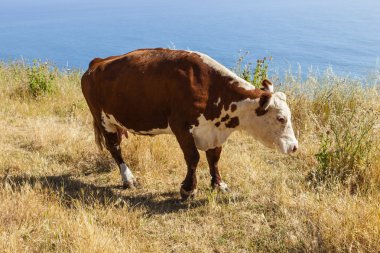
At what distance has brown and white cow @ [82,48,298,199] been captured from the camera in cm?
462

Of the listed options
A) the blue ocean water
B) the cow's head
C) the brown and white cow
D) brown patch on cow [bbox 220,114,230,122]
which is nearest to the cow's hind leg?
the brown and white cow

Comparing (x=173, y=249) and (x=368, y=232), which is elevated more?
(x=368, y=232)

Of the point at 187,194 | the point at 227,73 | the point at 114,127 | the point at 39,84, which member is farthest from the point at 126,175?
the point at 39,84

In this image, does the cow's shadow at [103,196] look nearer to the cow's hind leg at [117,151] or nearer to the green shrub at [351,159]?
the cow's hind leg at [117,151]

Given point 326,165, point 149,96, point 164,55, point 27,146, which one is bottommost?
point 27,146

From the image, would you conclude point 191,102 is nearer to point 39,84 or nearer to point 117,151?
point 117,151

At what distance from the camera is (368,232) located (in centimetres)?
351

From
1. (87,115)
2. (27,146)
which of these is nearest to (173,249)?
(27,146)

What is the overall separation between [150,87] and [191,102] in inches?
21.7

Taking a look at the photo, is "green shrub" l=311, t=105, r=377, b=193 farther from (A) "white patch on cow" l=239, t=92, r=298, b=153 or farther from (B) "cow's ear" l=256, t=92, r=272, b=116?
(B) "cow's ear" l=256, t=92, r=272, b=116

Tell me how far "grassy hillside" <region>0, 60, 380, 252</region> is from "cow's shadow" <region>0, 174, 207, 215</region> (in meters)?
0.01

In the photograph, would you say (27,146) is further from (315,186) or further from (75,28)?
(75,28)

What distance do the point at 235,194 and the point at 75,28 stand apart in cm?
5054

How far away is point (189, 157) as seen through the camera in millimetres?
4824
